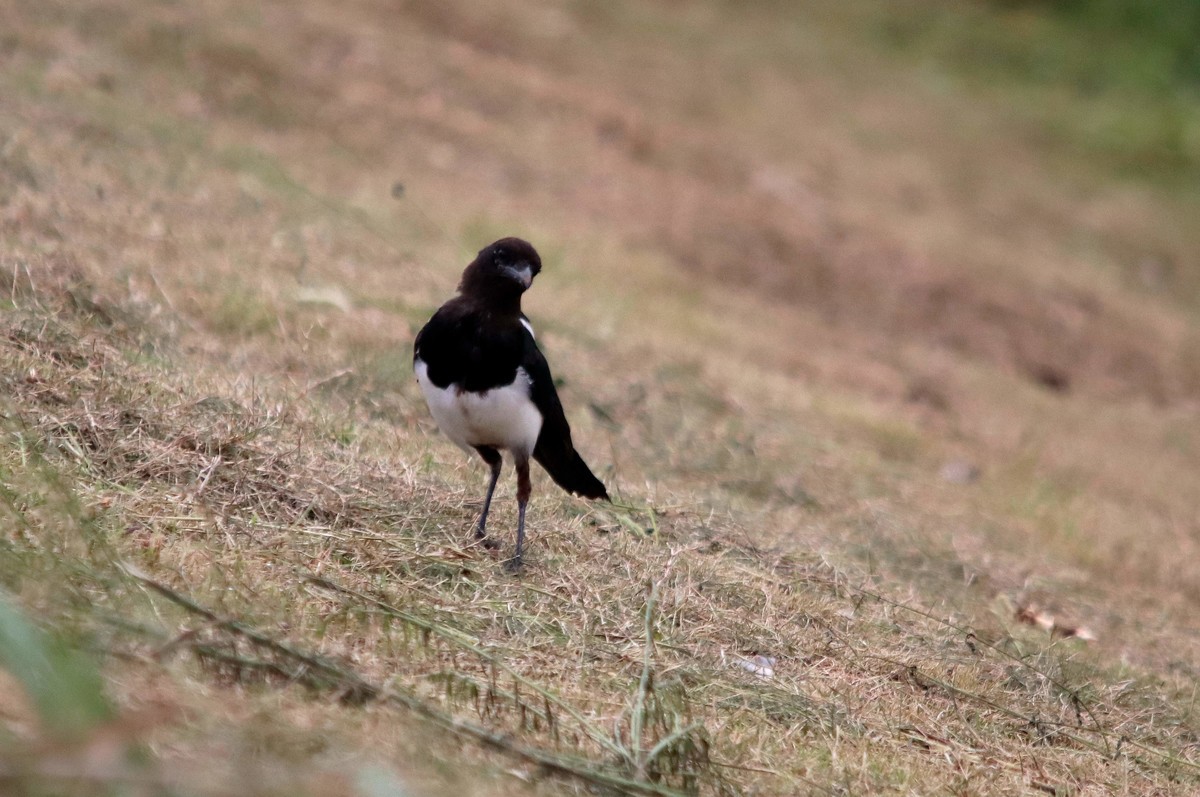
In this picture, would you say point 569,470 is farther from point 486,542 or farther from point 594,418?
point 594,418

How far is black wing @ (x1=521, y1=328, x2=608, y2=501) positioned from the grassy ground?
0.58 ft

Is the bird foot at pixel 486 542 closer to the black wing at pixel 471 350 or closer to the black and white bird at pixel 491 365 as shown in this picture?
the black and white bird at pixel 491 365

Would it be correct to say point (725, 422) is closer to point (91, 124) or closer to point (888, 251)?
point (91, 124)

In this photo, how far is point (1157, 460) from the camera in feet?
33.2

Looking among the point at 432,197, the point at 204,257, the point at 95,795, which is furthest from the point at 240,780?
the point at 432,197

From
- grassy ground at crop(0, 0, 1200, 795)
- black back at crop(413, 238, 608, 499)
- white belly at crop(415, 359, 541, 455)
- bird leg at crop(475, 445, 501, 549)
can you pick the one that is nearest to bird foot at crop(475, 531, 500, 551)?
bird leg at crop(475, 445, 501, 549)

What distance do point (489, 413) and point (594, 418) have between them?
112 inches

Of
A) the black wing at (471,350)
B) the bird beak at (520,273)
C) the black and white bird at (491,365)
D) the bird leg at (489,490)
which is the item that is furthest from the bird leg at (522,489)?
the bird beak at (520,273)

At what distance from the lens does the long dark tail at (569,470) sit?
185 inches

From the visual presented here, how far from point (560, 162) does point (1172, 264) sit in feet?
21.1

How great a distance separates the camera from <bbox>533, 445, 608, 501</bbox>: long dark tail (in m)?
4.71

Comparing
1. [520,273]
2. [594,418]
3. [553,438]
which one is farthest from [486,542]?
[594,418]

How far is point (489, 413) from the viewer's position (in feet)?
14.0

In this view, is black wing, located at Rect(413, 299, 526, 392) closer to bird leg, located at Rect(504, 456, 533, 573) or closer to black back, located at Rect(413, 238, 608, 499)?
black back, located at Rect(413, 238, 608, 499)
